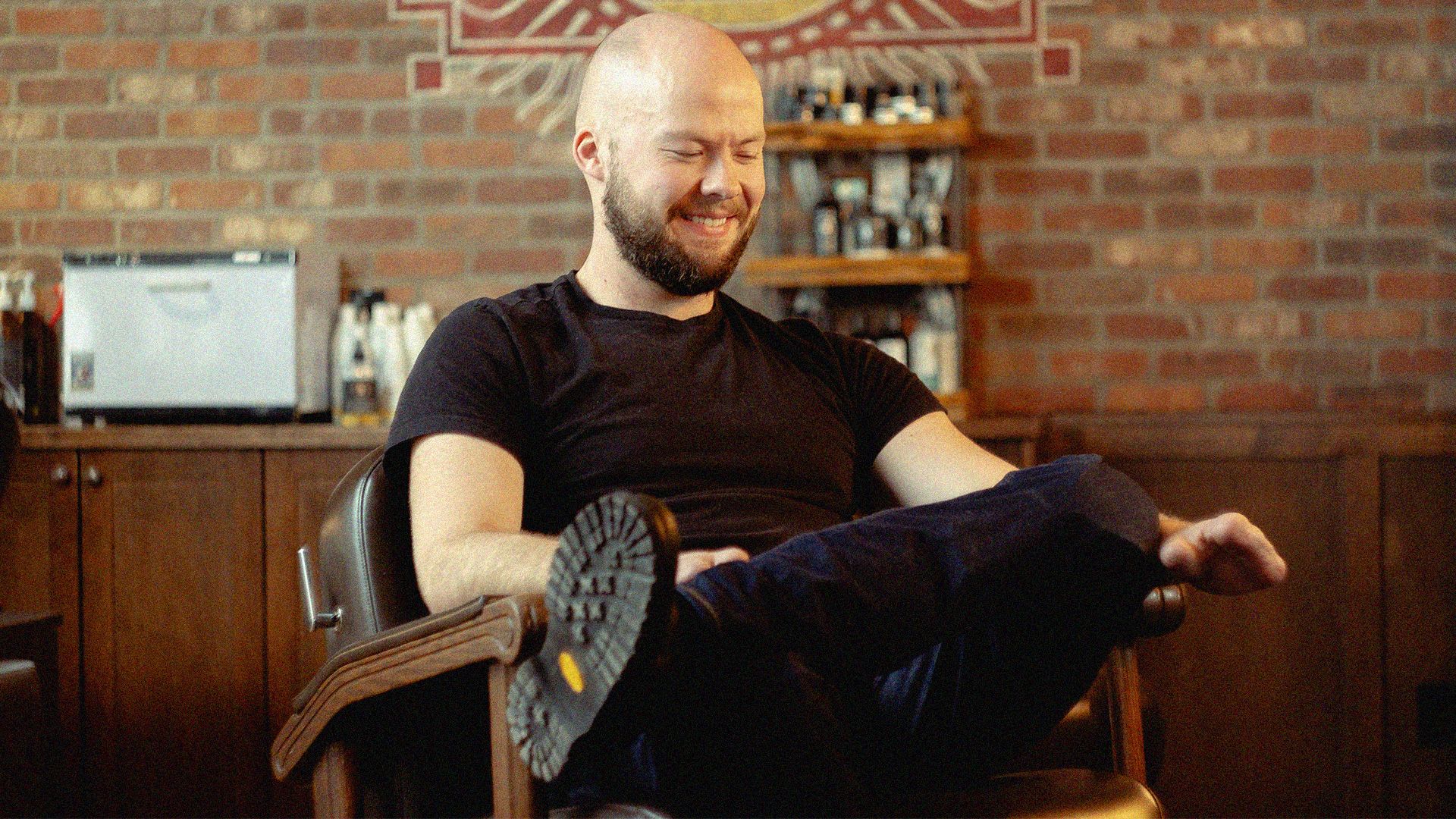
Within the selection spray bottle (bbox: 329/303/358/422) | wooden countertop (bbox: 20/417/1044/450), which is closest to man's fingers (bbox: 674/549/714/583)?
wooden countertop (bbox: 20/417/1044/450)

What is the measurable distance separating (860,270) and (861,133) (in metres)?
0.30

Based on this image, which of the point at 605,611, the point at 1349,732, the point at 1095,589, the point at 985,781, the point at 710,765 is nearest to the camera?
the point at 605,611

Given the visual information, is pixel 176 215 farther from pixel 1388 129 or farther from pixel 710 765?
pixel 1388 129

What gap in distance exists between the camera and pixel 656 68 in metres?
1.66

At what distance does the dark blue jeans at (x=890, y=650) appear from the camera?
106 cm

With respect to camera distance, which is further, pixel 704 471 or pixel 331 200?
pixel 331 200

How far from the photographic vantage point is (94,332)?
111 inches

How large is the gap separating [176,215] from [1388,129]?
9.09ft

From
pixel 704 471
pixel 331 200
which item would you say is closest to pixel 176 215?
pixel 331 200

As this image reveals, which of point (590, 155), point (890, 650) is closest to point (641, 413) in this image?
point (590, 155)

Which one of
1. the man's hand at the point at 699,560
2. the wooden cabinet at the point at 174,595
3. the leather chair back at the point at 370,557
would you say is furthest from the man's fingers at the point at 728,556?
the wooden cabinet at the point at 174,595

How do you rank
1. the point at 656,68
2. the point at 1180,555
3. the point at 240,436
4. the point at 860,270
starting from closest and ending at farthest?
the point at 1180,555 → the point at 656,68 → the point at 240,436 → the point at 860,270

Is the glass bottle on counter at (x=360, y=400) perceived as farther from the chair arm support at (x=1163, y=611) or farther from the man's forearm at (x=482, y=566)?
the chair arm support at (x=1163, y=611)

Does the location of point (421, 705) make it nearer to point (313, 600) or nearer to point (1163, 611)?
point (313, 600)
